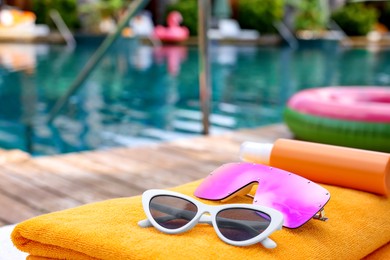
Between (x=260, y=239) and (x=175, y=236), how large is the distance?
19cm

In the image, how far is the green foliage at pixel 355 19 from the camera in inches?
920

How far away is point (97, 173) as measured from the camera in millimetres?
3221

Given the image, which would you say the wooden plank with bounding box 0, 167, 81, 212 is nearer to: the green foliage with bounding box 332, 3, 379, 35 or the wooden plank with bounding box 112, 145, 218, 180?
the wooden plank with bounding box 112, 145, 218, 180

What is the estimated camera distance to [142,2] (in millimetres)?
3977

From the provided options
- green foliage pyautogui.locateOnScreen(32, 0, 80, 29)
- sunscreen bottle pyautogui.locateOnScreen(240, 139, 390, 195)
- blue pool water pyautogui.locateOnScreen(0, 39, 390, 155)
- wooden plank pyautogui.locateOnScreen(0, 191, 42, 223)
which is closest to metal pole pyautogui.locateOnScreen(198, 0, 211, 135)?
blue pool water pyautogui.locateOnScreen(0, 39, 390, 155)

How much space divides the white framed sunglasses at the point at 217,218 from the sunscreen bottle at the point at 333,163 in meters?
0.50

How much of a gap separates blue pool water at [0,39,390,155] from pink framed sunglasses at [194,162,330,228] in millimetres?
3701

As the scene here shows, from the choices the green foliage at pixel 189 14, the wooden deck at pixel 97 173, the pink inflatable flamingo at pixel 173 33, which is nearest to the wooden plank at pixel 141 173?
the wooden deck at pixel 97 173

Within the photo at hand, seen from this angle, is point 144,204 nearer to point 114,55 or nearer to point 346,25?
point 114,55

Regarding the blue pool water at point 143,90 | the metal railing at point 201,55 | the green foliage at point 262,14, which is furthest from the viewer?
the green foliage at point 262,14

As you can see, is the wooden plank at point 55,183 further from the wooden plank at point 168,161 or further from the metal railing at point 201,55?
the metal railing at point 201,55

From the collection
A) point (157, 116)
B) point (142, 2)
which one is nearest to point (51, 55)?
point (157, 116)

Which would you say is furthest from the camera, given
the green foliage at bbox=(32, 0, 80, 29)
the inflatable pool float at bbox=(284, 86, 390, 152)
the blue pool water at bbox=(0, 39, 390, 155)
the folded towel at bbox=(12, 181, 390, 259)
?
the green foliage at bbox=(32, 0, 80, 29)

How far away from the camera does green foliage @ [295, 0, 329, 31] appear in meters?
22.7
